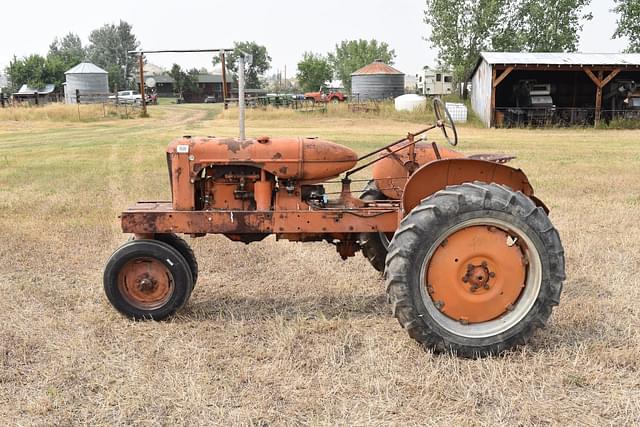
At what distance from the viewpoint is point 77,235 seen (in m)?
7.41

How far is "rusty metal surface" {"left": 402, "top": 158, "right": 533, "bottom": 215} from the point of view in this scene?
4184 mm

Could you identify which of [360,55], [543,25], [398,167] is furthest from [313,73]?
[398,167]

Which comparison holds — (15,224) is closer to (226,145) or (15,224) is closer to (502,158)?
(226,145)

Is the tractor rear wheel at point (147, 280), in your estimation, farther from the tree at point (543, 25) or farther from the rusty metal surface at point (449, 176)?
the tree at point (543, 25)

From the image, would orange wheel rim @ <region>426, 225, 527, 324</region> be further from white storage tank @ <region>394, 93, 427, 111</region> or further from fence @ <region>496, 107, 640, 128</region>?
white storage tank @ <region>394, 93, 427, 111</region>

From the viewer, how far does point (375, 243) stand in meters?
5.20

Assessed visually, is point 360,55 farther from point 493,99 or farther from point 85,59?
point 493,99

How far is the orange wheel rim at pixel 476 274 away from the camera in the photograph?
381cm

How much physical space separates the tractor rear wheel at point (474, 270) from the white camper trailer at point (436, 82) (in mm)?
42940

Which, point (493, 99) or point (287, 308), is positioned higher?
point (493, 99)

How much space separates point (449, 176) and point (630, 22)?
53.4m

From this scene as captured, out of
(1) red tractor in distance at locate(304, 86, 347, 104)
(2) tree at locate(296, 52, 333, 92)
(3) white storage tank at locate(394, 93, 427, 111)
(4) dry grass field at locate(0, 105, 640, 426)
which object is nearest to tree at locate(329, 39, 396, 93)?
(2) tree at locate(296, 52, 333, 92)

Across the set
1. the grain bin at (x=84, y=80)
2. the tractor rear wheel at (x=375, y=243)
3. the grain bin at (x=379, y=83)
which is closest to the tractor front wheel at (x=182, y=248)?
the tractor rear wheel at (x=375, y=243)

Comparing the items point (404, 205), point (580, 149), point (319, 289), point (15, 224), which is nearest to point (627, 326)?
point (404, 205)
